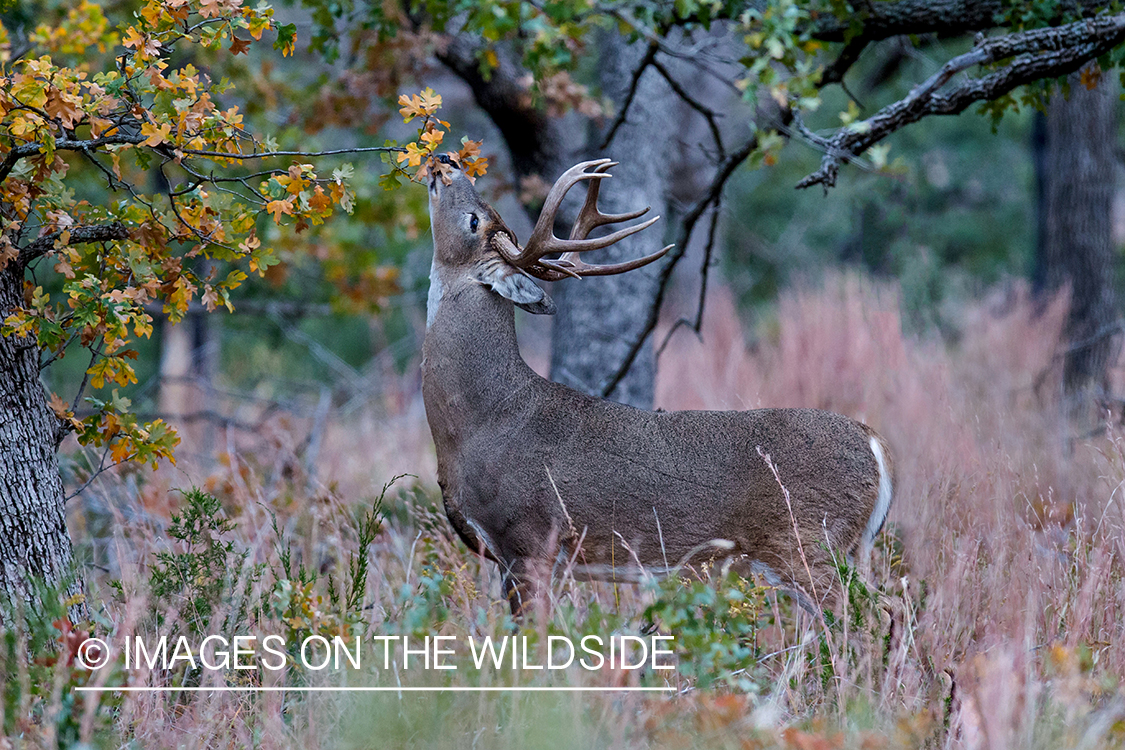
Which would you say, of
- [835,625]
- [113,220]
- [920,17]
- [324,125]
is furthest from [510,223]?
[835,625]

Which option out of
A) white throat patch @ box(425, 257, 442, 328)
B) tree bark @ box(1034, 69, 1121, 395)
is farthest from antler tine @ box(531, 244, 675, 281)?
tree bark @ box(1034, 69, 1121, 395)

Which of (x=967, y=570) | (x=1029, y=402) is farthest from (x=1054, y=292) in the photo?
(x=967, y=570)

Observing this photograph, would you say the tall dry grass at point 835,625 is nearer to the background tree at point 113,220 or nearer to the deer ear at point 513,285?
the background tree at point 113,220

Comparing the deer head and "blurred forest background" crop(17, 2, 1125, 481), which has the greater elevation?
"blurred forest background" crop(17, 2, 1125, 481)

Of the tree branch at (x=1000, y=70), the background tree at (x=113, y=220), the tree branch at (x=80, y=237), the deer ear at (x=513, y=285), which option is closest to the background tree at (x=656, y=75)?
the tree branch at (x=1000, y=70)

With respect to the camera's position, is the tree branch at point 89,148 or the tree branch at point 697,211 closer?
the tree branch at point 89,148

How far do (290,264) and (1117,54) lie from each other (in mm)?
7345

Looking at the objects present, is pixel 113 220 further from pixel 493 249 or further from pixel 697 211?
pixel 697 211

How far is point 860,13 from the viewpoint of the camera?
534cm

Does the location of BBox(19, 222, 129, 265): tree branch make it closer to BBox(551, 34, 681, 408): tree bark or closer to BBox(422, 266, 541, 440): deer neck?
BBox(422, 266, 541, 440): deer neck

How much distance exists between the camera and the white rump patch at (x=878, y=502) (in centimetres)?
416

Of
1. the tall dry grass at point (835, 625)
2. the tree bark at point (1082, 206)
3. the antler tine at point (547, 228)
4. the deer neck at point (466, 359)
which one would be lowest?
the tall dry grass at point (835, 625)

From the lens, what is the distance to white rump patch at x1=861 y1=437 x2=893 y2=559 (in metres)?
4.16

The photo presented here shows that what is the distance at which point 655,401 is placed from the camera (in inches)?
328
